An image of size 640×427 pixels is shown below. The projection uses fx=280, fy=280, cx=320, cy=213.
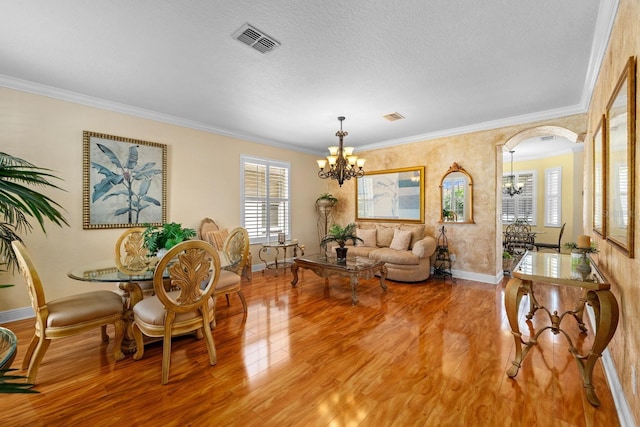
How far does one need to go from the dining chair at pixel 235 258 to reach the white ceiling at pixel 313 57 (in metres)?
1.82

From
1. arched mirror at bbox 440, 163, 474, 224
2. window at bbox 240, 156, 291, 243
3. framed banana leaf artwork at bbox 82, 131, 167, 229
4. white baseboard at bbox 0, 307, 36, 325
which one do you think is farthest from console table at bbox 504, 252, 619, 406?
white baseboard at bbox 0, 307, 36, 325

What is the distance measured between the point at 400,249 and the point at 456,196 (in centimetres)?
142

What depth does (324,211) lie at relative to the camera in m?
6.96

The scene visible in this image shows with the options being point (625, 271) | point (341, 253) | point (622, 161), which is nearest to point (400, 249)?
point (341, 253)

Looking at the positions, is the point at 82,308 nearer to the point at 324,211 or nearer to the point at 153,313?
the point at 153,313

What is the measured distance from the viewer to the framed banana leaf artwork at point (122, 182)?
3.75m

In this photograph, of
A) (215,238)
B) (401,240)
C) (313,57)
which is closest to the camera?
(313,57)

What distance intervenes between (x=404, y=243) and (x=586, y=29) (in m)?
3.63

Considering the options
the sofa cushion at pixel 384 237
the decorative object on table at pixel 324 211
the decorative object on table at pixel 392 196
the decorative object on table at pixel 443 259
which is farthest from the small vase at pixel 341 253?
the decorative object on table at pixel 324 211

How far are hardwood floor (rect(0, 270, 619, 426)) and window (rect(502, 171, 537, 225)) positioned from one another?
19.7ft


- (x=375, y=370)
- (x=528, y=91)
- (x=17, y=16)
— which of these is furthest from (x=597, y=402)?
(x=17, y=16)

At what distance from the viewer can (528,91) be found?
358cm

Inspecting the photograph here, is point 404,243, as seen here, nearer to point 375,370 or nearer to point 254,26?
point 375,370

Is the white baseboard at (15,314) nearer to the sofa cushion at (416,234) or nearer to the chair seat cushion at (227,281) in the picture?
the chair seat cushion at (227,281)
